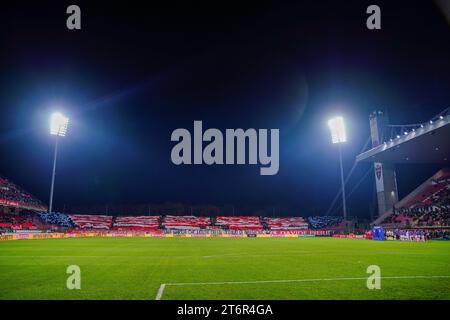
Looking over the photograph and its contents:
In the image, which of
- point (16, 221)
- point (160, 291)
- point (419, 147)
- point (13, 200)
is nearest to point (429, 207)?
point (419, 147)

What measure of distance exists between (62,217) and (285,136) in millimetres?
45666

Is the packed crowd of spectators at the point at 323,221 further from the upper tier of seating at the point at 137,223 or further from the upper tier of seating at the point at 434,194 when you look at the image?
the upper tier of seating at the point at 137,223

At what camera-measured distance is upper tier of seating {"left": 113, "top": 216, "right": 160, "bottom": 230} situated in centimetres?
6888

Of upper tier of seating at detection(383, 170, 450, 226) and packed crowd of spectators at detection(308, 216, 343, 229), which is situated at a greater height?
upper tier of seating at detection(383, 170, 450, 226)

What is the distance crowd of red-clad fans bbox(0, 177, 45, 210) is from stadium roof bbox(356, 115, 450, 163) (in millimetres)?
56463

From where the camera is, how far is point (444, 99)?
40.8 metres

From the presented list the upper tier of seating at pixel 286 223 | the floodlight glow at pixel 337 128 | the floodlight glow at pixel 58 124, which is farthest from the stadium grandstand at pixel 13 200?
the floodlight glow at pixel 337 128

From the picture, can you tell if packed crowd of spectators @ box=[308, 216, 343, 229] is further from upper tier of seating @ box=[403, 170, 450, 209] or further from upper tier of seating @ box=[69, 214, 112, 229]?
upper tier of seating @ box=[69, 214, 112, 229]

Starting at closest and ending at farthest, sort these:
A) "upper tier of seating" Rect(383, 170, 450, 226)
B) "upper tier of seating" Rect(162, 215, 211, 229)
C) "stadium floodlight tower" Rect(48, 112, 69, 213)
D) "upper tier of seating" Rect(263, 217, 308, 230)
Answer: "upper tier of seating" Rect(383, 170, 450, 226)
"stadium floodlight tower" Rect(48, 112, 69, 213)
"upper tier of seating" Rect(162, 215, 211, 229)
"upper tier of seating" Rect(263, 217, 308, 230)

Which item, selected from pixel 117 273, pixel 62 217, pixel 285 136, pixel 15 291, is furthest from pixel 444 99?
pixel 62 217

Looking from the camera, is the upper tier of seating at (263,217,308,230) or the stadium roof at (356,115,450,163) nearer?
the stadium roof at (356,115,450,163)

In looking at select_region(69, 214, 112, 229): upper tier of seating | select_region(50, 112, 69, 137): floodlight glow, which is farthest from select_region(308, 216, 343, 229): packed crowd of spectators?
select_region(50, 112, 69, 137): floodlight glow

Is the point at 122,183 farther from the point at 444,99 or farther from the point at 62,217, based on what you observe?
the point at 444,99
